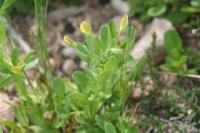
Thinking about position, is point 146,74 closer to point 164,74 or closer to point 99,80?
point 164,74

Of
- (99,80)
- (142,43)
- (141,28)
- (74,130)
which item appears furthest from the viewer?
(141,28)

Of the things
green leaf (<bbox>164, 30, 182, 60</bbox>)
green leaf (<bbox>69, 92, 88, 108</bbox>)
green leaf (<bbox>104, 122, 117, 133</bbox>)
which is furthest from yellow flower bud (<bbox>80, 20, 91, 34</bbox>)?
green leaf (<bbox>164, 30, 182, 60</bbox>)

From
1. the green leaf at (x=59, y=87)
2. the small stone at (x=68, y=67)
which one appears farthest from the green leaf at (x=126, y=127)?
the small stone at (x=68, y=67)

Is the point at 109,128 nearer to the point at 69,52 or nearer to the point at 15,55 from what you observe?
the point at 15,55

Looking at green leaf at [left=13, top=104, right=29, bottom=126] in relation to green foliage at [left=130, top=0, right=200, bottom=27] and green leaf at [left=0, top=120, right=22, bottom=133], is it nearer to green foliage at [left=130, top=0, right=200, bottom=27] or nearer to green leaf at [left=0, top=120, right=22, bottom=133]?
green leaf at [left=0, top=120, right=22, bottom=133]

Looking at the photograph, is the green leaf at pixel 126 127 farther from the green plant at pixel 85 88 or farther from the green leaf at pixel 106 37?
the green leaf at pixel 106 37

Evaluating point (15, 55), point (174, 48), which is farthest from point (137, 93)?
point (15, 55)

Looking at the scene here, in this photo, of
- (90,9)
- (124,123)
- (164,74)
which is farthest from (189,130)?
(90,9)
